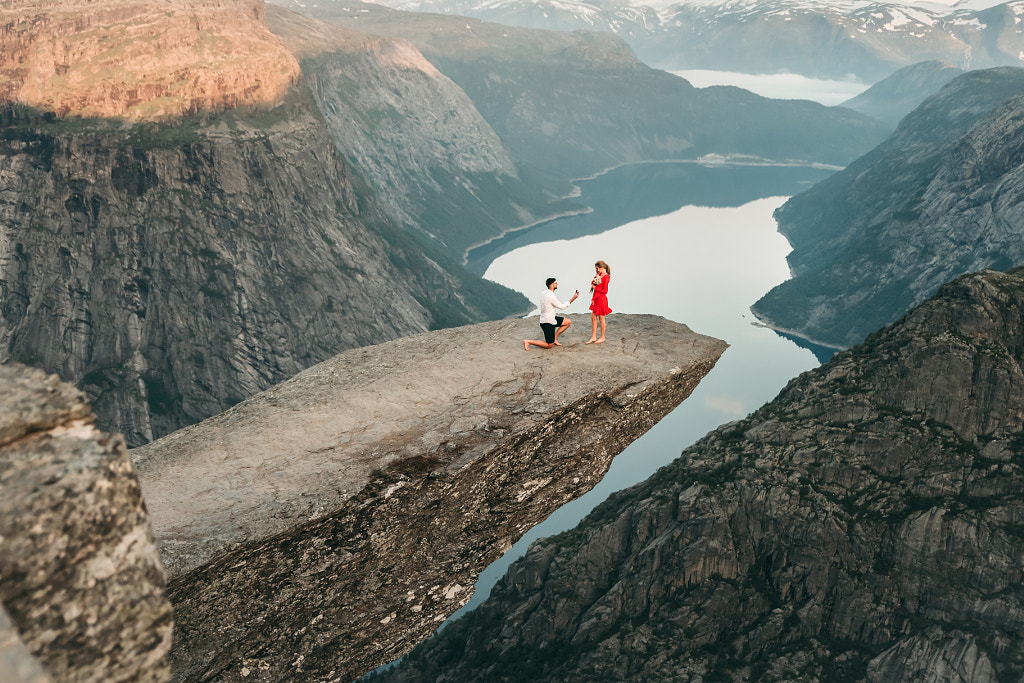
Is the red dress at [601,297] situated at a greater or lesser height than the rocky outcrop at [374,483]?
greater

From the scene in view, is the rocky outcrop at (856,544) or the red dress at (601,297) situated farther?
the rocky outcrop at (856,544)

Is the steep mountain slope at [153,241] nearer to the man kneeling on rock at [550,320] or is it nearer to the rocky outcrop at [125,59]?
the rocky outcrop at [125,59]

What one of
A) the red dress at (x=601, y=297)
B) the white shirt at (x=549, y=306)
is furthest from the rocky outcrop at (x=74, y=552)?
the red dress at (x=601, y=297)

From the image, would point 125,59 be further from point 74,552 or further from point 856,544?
point 74,552

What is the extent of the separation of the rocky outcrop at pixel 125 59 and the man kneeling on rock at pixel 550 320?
395 ft

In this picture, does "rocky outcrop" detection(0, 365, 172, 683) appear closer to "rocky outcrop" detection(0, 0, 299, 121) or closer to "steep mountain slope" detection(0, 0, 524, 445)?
"steep mountain slope" detection(0, 0, 524, 445)

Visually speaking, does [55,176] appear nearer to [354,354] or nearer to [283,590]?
[354,354]

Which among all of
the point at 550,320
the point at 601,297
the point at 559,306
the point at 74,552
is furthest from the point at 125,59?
the point at 74,552

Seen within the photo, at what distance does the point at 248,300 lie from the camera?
5566 inches

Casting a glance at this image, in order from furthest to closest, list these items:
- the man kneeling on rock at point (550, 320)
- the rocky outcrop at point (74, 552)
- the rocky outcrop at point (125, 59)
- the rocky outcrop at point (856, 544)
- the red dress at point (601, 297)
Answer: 1. the rocky outcrop at point (125, 59)
2. the rocky outcrop at point (856, 544)
3. the red dress at point (601, 297)
4. the man kneeling on rock at point (550, 320)
5. the rocky outcrop at point (74, 552)

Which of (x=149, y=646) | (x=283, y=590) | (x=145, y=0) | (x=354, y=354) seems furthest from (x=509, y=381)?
(x=145, y=0)

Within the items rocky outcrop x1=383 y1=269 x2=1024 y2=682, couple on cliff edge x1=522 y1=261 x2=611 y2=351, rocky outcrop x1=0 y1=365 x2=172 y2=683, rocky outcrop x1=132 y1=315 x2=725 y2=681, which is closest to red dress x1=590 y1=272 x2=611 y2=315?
couple on cliff edge x1=522 y1=261 x2=611 y2=351

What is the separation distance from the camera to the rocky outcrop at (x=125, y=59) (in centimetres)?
12244

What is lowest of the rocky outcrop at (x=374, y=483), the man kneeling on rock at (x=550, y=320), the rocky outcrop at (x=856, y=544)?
the rocky outcrop at (x=856, y=544)
